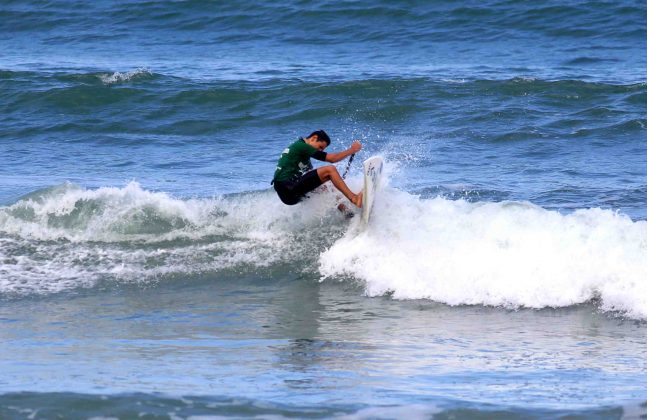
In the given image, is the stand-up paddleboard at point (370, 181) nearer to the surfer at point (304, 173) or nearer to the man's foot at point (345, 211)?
the surfer at point (304, 173)

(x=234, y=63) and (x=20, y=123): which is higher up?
(x=234, y=63)

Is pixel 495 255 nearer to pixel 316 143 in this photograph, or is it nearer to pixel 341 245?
pixel 341 245

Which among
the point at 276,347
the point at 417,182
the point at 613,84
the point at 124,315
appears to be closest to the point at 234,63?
the point at 613,84

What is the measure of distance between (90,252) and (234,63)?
40.6 ft

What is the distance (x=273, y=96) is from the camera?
64.5 feet

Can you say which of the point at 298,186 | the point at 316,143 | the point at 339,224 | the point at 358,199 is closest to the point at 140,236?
the point at 298,186

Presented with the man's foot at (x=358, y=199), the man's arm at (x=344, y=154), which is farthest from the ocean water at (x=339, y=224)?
the man's arm at (x=344, y=154)

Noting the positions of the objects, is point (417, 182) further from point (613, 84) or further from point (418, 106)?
point (613, 84)

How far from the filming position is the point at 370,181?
1090cm

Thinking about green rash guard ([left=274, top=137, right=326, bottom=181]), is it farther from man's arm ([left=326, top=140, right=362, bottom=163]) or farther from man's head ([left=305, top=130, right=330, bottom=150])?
man's arm ([left=326, top=140, right=362, bottom=163])

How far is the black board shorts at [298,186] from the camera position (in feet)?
35.7

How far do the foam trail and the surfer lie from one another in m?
0.65

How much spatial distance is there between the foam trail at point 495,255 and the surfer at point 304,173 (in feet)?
2.13

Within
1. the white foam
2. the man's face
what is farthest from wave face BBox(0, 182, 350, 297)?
the white foam
